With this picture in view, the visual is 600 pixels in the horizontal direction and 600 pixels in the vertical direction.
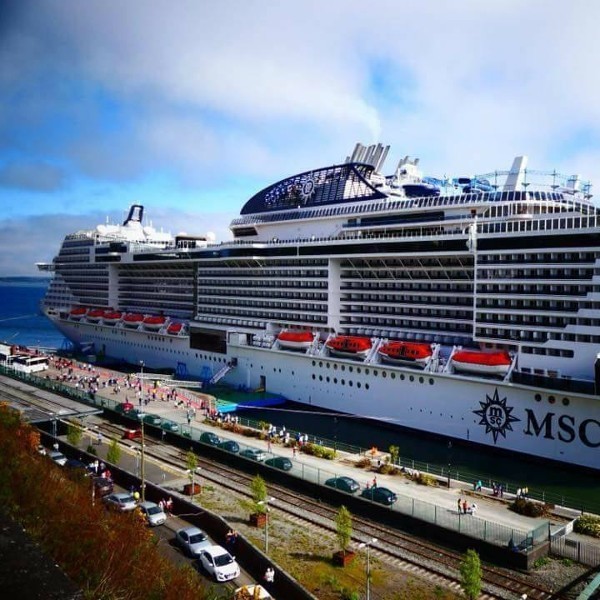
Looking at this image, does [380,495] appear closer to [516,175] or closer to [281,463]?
[281,463]

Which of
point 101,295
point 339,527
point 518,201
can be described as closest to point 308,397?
point 518,201

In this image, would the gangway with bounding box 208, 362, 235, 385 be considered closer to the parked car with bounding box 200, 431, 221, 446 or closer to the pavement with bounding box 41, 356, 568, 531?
the pavement with bounding box 41, 356, 568, 531

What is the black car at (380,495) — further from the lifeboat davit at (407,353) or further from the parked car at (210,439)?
the lifeboat davit at (407,353)

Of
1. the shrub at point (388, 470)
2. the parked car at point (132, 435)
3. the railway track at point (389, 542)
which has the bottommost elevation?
the railway track at point (389, 542)

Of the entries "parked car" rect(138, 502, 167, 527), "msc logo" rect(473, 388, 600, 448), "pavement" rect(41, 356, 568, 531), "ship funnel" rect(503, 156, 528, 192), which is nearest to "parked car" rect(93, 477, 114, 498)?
"parked car" rect(138, 502, 167, 527)

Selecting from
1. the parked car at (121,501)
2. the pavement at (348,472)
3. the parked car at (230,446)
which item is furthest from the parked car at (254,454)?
the parked car at (121,501)

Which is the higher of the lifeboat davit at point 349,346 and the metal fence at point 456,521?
the lifeboat davit at point 349,346

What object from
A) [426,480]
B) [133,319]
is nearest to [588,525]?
[426,480]
